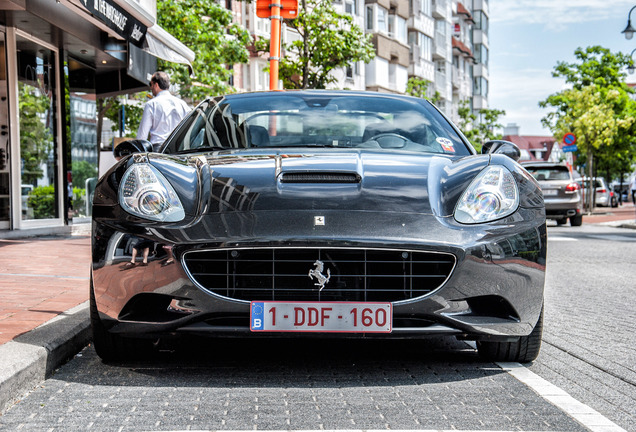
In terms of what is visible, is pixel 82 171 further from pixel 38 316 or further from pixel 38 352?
pixel 38 352

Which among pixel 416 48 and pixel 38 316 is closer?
pixel 38 316

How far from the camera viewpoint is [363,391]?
11.9 feet

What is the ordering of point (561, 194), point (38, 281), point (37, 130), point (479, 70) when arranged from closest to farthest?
1. point (38, 281)
2. point (37, 130)
3. point (561, 194)
4. point (479, 70)

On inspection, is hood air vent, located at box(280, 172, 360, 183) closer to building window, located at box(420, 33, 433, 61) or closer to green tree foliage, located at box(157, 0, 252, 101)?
green tree foliage, located at box(157, 0, 252, 101)

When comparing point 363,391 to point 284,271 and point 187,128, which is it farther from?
point 187,128

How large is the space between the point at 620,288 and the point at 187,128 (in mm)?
4625

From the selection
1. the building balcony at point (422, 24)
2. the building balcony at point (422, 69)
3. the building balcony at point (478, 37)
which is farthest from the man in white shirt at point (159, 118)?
the building balcony at point (478, 37)

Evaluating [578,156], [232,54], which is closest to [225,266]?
[232,54]

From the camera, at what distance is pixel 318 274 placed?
3717mm

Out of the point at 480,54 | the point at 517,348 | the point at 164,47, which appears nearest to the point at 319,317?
the point at 517,348

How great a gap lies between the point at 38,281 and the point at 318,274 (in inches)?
148

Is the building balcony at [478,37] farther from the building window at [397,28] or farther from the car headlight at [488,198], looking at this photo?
the car headlight at [488,198]

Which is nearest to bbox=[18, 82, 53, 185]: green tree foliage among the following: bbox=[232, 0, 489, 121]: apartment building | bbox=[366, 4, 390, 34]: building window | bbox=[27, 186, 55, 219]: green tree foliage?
bbox=[27, 186, 55, 219]: green tree foliage

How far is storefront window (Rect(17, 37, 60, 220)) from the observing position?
1312 centimetres
